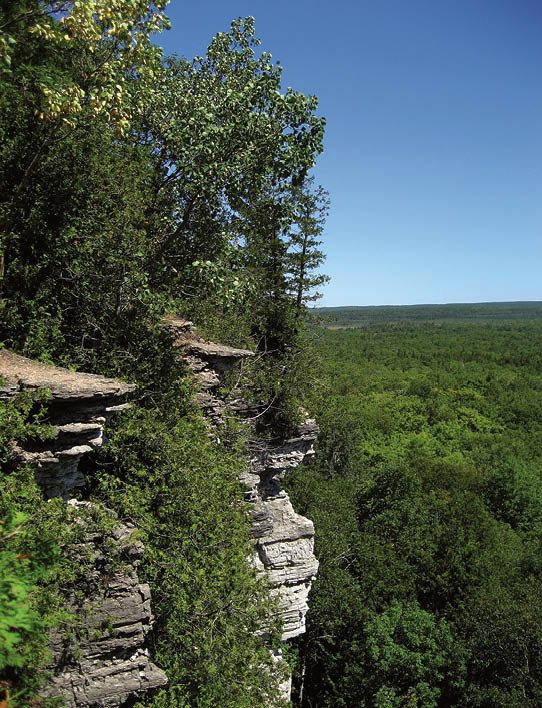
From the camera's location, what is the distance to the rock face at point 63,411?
24.7ft

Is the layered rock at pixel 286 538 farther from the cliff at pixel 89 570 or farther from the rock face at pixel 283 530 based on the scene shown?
the cliff at pixel 89 570

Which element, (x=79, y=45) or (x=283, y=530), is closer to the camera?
(x=79, y=45)

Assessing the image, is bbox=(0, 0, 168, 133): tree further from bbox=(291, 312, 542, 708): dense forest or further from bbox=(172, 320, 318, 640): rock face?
bbox=(291, 312, 542, 708): dense forest

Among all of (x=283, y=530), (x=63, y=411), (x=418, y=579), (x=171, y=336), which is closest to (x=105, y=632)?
(x=63, y=411)

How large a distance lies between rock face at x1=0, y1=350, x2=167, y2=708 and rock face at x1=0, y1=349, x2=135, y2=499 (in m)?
0.01

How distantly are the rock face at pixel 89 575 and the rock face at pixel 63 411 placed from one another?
1cm

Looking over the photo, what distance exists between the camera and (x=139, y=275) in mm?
10195

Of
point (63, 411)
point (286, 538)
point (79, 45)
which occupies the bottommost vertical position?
point (286, 538)

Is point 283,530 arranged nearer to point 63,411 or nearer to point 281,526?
point 281,526

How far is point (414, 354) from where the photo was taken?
91938 millimetres

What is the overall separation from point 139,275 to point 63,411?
3421 millimetres

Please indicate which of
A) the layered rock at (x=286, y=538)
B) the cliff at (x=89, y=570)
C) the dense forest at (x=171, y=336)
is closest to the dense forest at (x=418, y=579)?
the dense forest at (x=171, y=336)

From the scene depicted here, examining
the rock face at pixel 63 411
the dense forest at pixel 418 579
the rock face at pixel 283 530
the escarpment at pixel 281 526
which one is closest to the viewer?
the rock face at pixel 63 411

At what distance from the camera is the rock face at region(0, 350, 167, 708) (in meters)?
7.45
